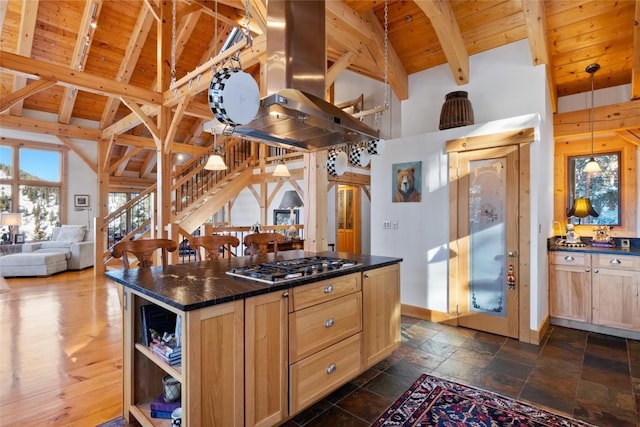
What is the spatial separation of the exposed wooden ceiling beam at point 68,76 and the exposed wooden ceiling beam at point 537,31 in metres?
5.18

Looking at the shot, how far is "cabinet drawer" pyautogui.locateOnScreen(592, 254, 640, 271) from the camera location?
340cm

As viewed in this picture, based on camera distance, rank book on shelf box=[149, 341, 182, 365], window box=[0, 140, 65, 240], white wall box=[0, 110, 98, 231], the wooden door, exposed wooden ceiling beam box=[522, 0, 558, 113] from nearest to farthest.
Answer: book on shelf box=[149, 341, 182, 365] < exposed wooden ceiling beam box=[522, 0, 558, 113] < window box=[0, 140, 65, 240] < white wall box=[0, 110, 98, 231] < the wooden door

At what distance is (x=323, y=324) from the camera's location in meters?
2.17

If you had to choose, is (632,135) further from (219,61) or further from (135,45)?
(135,45)

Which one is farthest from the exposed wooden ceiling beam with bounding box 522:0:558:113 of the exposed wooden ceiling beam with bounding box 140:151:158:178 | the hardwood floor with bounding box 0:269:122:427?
the exposed wooden ceiling beam with bounding box 140:151:158:178

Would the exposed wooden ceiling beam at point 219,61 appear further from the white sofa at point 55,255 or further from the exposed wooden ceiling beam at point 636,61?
the white sofa at point 55,255

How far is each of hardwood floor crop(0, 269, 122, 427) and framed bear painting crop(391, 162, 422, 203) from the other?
11.4 ft

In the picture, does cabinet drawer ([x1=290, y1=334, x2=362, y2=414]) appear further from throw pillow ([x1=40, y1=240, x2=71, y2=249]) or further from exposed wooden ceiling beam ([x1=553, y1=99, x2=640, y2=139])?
throw pillow ([x1=40, y1=240, x2=71, y2=249])

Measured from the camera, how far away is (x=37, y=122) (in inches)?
299

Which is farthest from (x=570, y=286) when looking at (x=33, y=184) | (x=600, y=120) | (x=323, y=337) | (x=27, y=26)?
(x=33, y=184)

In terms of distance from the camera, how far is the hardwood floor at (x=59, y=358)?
2.11 m

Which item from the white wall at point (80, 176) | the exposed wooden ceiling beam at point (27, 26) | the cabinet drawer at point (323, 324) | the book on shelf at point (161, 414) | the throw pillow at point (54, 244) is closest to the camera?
the book on shelf at point (161, 414)

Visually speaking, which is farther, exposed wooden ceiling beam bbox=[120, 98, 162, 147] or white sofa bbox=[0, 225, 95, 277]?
white sofa bbox=[0, 225, 95, 277]

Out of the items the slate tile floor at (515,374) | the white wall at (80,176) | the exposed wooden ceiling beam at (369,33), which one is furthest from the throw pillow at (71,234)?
the slate tile floor at (515,374)
